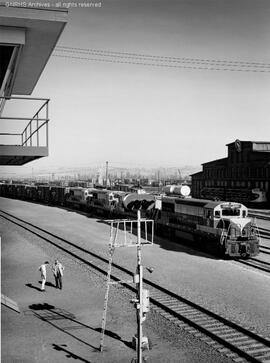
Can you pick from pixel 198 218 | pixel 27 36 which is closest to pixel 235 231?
pixel 198 218

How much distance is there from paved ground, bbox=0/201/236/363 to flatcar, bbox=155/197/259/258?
8690 mm

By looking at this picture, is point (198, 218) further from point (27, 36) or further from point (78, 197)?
point (78, 197)

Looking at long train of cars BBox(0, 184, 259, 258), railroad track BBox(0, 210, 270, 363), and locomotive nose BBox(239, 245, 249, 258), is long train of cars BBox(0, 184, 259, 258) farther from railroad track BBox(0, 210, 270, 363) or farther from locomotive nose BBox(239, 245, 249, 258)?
railroad track BBox(0, 210, 270, 363)

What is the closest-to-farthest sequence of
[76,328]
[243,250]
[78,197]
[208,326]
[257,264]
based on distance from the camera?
[76,328]
[208,326]
[257,264]
[243,250]
[78,197]

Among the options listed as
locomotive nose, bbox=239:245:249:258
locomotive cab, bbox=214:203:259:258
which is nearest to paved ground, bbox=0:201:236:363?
locomotive cab, bbox=214:203:259:258


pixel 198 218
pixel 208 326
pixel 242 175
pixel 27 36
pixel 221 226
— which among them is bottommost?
pixel 208 326

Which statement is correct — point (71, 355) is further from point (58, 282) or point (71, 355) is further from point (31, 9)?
point (31, 9)

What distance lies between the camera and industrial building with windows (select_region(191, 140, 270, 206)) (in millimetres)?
51219

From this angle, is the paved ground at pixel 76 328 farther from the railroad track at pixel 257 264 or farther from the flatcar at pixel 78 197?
the flatcar at pixel 78 197

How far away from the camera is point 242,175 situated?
54031mm

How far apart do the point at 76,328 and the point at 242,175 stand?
44129mm

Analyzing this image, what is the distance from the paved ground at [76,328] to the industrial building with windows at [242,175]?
35723 mm

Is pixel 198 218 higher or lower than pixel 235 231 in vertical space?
higher

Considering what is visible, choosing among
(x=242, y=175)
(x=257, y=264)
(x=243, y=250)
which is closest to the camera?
(x=257, y=264)
